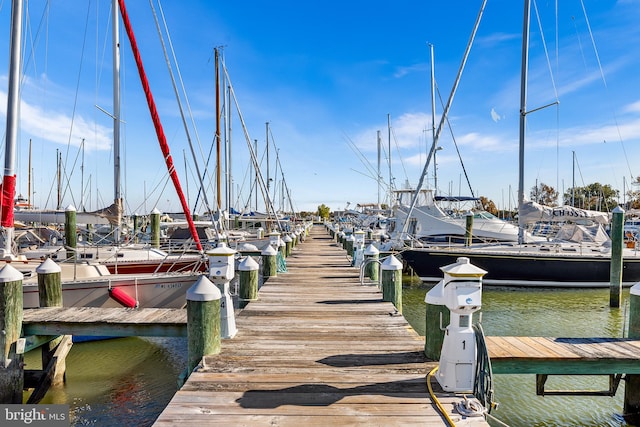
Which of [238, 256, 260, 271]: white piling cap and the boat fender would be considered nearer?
[238, 256, 260, 271]: white piling cap

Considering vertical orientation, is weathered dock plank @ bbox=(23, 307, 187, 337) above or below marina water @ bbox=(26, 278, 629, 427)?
above

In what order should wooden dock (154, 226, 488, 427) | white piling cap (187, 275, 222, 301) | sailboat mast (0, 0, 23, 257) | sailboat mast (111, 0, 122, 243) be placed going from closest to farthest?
wooden dock (154, 226, 488, 427) → white piling cap (187, 275, 222, 301) → sailboat mast (0, 0, 23, 257) → sailboat mast (111, 0, 122, 243)

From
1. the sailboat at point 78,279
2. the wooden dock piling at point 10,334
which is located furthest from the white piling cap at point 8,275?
the sailboat at point 78,279

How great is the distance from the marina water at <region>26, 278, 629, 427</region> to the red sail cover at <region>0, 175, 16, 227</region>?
12.0ft

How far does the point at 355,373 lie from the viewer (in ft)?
16.0

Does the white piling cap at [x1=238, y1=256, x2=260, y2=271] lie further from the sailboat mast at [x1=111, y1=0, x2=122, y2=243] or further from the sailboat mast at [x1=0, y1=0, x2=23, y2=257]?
the sailboat mast at [x1=111, y1=0, x2=122, y2=243]

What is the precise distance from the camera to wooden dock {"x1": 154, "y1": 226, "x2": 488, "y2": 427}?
3.94 m

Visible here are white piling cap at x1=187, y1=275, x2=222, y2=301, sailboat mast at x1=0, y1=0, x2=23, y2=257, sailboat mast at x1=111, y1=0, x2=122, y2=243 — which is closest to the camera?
white piling cap at x1=187, y1=275, x2=222, y2=301

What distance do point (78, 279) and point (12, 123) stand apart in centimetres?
433

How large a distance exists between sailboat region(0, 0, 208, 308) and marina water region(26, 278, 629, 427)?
1.31 meters

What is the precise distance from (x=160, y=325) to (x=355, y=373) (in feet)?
12.5

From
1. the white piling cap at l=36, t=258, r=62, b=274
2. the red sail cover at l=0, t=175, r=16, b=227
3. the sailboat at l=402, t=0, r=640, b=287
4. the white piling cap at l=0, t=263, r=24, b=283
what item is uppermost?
the red sail cover at l=0, t=175, r=16, b=227

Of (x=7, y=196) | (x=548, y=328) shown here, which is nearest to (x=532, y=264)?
(x=548, y=328)

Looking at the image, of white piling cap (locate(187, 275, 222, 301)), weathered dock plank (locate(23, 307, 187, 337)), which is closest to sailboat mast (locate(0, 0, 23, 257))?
weathered dock plank (locate(23, 307, 187, 337))
